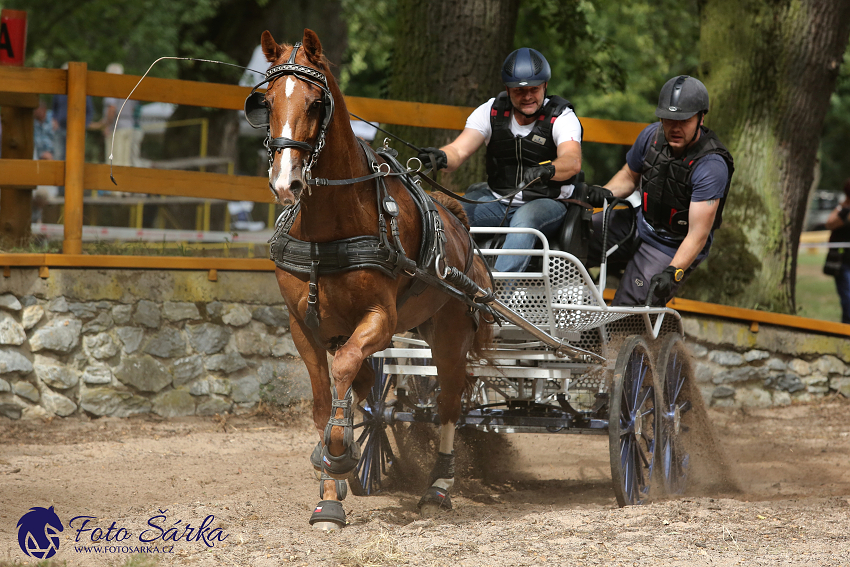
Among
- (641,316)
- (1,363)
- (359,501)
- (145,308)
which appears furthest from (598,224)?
(1,363)

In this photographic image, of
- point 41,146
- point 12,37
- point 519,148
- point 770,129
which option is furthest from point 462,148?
point 41,146

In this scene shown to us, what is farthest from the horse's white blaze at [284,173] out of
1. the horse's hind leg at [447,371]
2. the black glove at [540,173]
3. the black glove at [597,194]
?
the black glove at [597,194]

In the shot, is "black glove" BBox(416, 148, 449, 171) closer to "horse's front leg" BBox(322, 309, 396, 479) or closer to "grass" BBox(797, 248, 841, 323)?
"horse's front leg" BBox(322, 309, 396, 479)

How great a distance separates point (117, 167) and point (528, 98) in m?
2.89

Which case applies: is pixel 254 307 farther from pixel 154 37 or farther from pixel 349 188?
pixel 154 37

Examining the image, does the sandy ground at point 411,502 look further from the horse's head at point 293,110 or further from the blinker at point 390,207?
the horse's head at point 293,110

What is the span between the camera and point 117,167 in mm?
6168

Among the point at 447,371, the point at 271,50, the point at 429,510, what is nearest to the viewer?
the point at 271,50

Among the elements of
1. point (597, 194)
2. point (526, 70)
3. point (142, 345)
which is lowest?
point (142, 345)

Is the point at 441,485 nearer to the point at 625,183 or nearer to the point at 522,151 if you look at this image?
the point at 522,151

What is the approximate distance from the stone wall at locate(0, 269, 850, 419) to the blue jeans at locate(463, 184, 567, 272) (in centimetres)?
174

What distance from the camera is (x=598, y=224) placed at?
550cm

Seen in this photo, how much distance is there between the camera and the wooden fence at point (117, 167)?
5.98 m

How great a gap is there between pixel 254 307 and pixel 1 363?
5.73 feet
